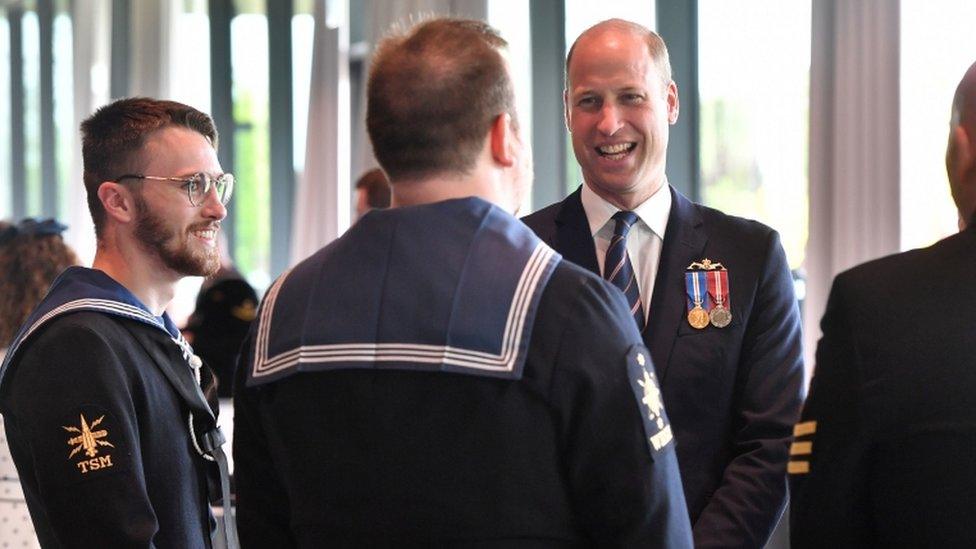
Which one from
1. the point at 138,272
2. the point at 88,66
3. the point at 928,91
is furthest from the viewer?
the point at 88,66

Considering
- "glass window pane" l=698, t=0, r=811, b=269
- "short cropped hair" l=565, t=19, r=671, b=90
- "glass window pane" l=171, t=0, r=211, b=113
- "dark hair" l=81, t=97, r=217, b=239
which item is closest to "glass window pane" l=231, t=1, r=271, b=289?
"glass window pane" l=171, t=0, r=211, b=113

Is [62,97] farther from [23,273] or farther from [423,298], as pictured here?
[423,298]

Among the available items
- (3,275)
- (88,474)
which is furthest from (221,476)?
(3,275)

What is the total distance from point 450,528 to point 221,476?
0.94 m

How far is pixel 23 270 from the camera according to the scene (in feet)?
12.6

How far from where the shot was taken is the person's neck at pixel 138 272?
8.18 ft

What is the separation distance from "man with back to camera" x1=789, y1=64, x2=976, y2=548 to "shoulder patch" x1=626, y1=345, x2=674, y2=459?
0.22 metres

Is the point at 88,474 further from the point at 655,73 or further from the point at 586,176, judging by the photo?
the point at 655,73

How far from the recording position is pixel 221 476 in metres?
2.41

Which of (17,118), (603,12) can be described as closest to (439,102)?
(603,12)

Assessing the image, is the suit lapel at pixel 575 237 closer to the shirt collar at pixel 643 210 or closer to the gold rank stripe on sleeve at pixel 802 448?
the shirt collar at pixel 643 210

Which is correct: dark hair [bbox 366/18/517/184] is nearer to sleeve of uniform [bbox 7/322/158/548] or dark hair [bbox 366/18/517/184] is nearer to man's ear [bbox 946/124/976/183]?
man's ear [bbox 946/124/976/183]

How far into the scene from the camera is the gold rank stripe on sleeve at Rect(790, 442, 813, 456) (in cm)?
169

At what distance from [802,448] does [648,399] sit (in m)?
0.26
